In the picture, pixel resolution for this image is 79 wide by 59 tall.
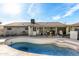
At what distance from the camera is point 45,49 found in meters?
3.31

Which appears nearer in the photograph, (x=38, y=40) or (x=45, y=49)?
(x=45, y=49)

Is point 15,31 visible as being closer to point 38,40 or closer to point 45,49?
point 38,40

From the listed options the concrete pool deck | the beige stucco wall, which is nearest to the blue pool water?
the concrete pool deck

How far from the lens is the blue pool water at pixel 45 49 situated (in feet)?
10.7

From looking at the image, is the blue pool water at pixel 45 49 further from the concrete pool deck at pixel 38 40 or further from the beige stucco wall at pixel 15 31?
the beige stucco wall at pixel 15 31

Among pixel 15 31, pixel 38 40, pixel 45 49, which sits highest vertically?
pixel 15 31

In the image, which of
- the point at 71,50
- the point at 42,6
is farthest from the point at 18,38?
the point at 71,50

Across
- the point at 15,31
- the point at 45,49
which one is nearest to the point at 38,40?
the point at 45,49

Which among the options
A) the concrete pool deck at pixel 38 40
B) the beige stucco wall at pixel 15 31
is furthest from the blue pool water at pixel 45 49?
the beige stucco wall at pixel 15 31

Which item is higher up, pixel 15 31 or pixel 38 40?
pixel 15 31

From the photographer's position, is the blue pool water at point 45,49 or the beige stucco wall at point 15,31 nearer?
the blue pool water at point 45,49

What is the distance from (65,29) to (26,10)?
897 millimetres

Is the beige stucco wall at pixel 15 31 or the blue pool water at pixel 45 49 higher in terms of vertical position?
the beige stucco wall at pixel 15 31

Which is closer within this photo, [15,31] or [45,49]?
[45,49]
